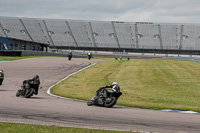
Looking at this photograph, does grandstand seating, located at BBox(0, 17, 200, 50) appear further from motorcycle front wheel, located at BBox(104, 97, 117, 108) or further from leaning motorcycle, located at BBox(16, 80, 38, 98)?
motorcycle front wheel, located at BBox(104, 97, 117, 108)

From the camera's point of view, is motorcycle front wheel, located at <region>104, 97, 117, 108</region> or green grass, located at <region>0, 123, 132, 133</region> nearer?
green grass, located at <region>0, 123, 132, 133</region>

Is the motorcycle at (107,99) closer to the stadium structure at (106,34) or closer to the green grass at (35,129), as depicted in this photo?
the green grass at (35,129)

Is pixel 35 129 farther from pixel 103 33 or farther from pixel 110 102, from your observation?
pixel 103 33

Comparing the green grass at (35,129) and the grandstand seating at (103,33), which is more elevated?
the grandstand seating at (103,33)

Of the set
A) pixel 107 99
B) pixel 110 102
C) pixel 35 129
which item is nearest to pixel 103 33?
pixel 107 99

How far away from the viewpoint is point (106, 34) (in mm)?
103875

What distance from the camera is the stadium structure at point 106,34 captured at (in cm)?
9794

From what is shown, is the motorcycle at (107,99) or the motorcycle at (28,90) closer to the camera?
the motorcycle at (107,99)

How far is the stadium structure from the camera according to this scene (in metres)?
97.9

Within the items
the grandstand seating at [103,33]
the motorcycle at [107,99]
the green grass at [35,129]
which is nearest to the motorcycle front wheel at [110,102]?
the motorcycle at [107,99]

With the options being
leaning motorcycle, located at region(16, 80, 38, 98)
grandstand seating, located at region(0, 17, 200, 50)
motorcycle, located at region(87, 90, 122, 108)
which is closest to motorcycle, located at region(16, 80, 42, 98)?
leaning motorcycle, located at region(16, 80, 38, 98)

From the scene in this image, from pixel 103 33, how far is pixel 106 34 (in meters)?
1.19

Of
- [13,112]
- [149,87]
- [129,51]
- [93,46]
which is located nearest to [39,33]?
[93,46]

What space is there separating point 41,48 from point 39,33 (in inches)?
838
